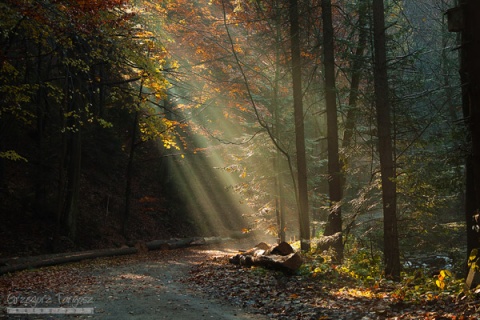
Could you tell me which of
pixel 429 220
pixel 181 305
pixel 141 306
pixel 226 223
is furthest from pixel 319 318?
pixel 226 223

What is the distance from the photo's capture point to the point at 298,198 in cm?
1616

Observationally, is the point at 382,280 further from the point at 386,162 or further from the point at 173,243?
the point at 173,243

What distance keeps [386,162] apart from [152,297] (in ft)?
20.5

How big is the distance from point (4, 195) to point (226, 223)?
47.5 ft

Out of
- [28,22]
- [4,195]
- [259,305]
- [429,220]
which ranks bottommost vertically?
[259,305]

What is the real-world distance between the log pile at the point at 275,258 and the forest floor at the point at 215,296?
10.3 inches

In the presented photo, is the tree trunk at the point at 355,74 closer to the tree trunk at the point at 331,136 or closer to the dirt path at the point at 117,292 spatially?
the tree trunk at the point at 331,136

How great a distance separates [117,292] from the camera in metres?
10.3

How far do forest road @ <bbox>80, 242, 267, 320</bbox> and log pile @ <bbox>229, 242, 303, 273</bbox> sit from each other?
178 cm

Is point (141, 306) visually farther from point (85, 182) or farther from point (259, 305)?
point (85, 182)

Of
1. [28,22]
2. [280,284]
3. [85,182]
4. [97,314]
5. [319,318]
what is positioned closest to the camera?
[319,318]

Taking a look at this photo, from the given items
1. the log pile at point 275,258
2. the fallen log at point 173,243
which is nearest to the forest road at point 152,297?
the log pile at point 275,258

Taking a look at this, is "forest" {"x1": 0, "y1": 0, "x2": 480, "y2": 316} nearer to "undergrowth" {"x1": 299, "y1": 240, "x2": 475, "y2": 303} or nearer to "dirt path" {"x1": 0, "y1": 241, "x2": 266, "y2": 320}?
"undergrowth" {"x1": 299, "y1": 240, "x2": 475, "y2": 303}

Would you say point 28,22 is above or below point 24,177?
above
